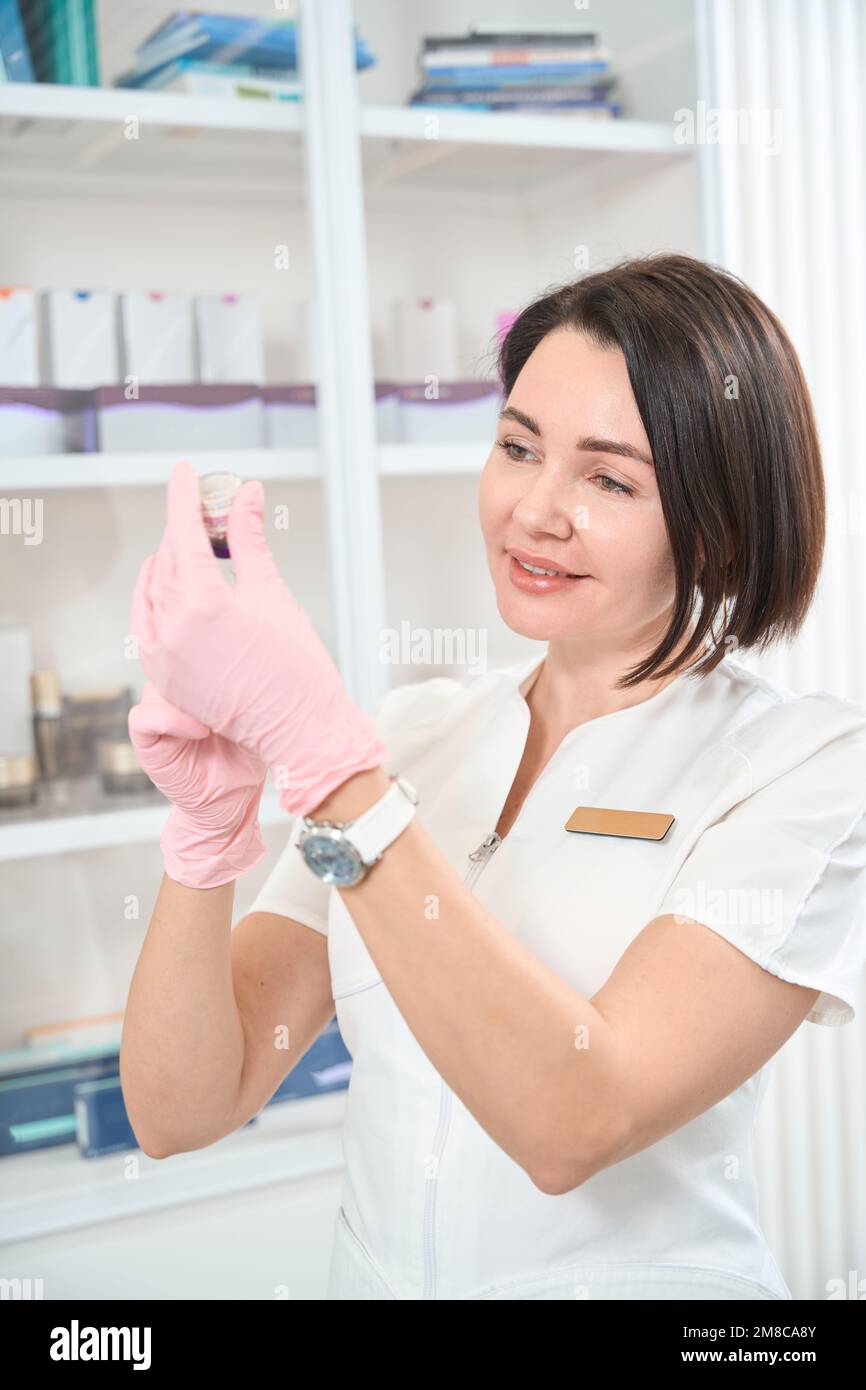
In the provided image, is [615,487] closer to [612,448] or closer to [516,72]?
[612,448]

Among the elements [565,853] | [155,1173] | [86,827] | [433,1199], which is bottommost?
[155,1173]

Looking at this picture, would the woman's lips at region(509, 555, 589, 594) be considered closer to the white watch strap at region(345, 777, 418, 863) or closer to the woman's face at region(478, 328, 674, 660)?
the woman's face at region(478, 328, 674, 660)

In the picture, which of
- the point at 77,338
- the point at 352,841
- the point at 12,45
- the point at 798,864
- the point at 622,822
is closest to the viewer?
the point at 352,841

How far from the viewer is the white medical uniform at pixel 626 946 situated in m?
0.90

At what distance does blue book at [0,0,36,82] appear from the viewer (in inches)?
63.4

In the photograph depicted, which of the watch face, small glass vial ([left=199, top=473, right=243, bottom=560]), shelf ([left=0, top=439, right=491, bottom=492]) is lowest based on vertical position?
the watch face

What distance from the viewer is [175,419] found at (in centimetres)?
175

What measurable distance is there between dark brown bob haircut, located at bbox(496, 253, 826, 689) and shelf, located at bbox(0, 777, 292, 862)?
2.69 ft

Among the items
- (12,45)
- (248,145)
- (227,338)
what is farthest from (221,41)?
(227,338)

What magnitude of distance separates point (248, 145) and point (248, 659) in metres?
1.27

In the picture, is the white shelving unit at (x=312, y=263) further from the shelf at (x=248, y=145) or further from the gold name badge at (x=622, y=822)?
the gold name badge at (x=622, y=822)

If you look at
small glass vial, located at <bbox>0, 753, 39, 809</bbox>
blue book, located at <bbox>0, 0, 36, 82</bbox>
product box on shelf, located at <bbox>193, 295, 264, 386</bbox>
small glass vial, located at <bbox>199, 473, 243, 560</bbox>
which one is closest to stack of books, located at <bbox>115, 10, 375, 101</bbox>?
blue book, located at <bbox>0, 0, 36, 82</bbox>

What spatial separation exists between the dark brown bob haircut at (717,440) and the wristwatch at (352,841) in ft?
1.22

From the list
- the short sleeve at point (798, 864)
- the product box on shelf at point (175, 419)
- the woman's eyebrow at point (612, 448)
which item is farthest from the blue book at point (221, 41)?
the short sleeve at point (798, 864)
